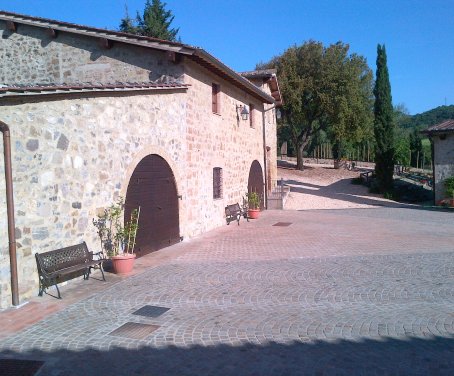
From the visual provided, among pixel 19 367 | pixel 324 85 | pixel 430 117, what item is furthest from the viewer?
pixel 430 117

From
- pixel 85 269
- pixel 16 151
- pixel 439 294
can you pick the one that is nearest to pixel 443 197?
pixel 439 294

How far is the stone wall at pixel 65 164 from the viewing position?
603cm

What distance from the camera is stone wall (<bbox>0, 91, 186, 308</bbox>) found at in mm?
6027

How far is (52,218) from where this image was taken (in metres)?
6.68

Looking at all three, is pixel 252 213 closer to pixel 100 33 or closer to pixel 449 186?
pixel 100 33

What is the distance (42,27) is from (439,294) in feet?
41.7

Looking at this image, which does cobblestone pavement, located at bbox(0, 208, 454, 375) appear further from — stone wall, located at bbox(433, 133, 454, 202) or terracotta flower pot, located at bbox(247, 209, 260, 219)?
stone wall, located at bbox(433, 133, 454, 202)

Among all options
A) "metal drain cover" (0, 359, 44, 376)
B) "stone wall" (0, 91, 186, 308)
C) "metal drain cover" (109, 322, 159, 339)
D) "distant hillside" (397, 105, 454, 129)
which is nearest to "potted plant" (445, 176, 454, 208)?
"stone wall" (0, 91, 186, 308)

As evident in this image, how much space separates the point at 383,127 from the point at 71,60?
65.0ft

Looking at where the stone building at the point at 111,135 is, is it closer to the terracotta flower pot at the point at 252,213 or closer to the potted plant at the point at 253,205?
the potted plant at the point at 253,205

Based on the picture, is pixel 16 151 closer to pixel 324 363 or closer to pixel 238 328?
pixel 238 328

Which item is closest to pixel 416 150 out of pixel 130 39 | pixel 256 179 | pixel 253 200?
pixel 256 179

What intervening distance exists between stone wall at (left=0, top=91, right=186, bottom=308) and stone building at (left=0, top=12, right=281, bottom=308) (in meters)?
0.02

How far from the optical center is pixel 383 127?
84.9 ft
